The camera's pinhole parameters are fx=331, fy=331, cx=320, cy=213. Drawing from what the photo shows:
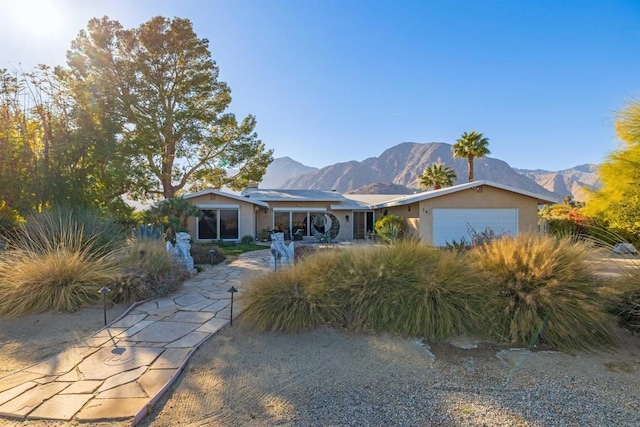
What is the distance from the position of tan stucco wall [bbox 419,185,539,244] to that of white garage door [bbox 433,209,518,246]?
0.69ft

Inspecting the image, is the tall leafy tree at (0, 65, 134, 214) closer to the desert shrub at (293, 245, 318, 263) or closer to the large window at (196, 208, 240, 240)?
the large window at (196, 208, 240, 240)

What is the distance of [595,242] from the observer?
18.7 ft

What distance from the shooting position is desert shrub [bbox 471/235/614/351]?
4.31 meters

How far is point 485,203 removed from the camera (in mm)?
16859

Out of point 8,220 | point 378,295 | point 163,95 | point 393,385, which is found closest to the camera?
point 393,385

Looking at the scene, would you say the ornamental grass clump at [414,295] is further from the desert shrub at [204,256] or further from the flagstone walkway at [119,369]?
the desert shrub at [204,256]

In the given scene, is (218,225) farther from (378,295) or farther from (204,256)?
(378,295)

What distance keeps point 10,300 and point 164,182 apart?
16379 millimetres

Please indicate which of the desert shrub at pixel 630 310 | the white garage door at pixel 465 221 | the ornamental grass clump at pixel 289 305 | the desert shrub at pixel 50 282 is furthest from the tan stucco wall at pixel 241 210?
the desert shrub at pixel 630 310

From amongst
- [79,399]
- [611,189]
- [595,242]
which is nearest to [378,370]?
[79,399]

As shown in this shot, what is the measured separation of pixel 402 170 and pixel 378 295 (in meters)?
126

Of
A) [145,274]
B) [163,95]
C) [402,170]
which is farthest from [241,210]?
[402,170]

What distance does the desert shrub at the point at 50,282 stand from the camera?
5863mm

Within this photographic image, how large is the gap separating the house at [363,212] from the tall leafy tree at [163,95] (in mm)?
3454
